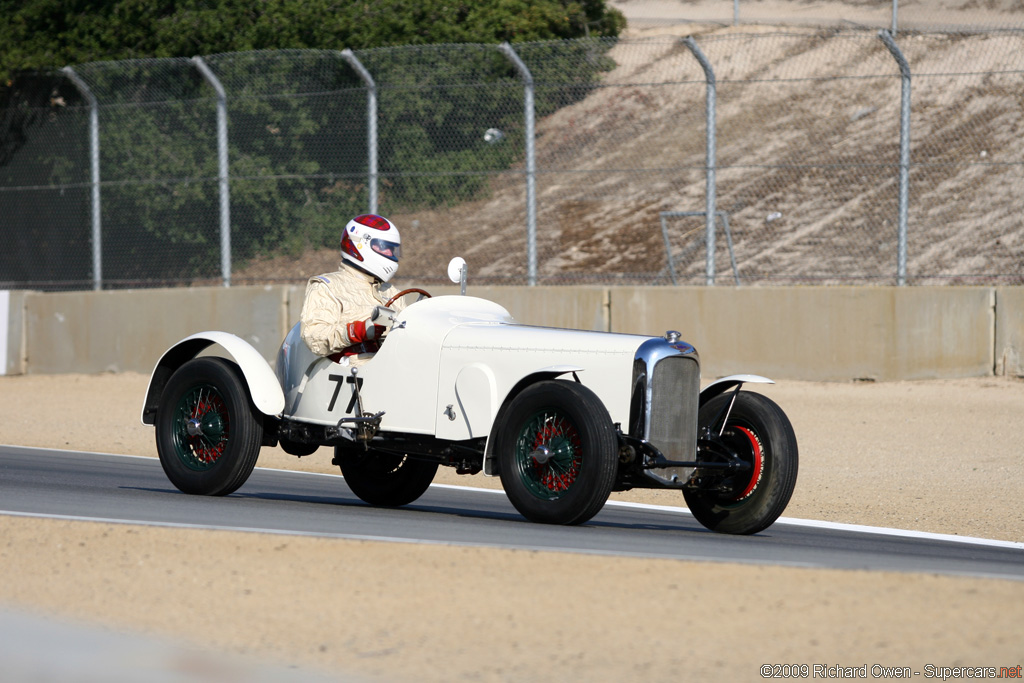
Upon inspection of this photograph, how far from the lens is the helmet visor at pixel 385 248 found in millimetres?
8414

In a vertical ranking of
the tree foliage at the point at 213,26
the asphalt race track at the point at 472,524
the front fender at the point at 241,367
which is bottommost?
the asphalt race track at the point at 472,524

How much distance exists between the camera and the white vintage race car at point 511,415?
284 inches

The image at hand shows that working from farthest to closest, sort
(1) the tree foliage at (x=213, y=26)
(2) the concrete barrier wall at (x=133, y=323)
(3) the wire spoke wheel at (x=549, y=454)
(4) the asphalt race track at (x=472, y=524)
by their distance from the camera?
1. (1) the tree foliage at (x=213, y=26)
2. (2) the concrete barrier wall at (x=133, y=323)
3. (3) the wire spoke wheel at (x=549, y=454)
4. (4) the asphalt race track at (x=472, y=524)

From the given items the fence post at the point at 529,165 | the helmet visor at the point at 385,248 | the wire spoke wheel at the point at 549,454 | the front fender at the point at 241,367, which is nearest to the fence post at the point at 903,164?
the fence post at the point at 529,165

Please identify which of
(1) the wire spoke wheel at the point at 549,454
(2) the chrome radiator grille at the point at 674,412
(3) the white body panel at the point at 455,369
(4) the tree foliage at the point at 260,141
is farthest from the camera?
(4) the tree foliage at the point at 260,141

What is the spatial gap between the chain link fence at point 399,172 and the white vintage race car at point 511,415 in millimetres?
7497

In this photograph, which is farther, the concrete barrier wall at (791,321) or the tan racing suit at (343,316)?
the concrete barrier wall at (791,321)

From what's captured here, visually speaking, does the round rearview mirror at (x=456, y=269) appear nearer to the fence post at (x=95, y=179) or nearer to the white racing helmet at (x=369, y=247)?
the white racing helmet at (x=369, y=247)

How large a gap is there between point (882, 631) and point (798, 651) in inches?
14.6

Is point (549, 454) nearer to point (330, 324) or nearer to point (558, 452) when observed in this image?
point (558, 452)

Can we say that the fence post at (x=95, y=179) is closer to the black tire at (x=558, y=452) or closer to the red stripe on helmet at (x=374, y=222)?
the red stripe on helmet at (x=374, y=222)

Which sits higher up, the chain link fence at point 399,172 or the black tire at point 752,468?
the chain link fence at point 399,172

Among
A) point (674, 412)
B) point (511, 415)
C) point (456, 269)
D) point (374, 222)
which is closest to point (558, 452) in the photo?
point (511, 415)

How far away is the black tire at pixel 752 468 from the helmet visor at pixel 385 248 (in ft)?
6.65
